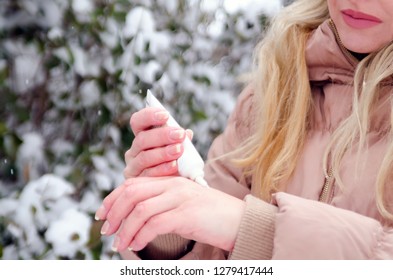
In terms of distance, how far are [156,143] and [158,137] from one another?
0.03 ft

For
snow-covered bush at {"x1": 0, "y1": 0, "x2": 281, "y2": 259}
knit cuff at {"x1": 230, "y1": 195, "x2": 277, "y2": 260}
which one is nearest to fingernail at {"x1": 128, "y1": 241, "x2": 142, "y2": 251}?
knit cuff at {"x1": 230, "y1": 195, "x2": 277, "y2": 260}

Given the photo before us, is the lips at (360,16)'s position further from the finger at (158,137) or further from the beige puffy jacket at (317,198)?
the finger at (158,137)

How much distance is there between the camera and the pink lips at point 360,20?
0.84 meters

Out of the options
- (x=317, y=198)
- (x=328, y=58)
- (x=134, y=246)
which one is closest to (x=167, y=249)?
(x=134, y=246)

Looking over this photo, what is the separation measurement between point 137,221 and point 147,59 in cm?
59

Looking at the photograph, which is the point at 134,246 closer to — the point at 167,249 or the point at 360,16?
the point at 167,249

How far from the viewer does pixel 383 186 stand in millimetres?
791

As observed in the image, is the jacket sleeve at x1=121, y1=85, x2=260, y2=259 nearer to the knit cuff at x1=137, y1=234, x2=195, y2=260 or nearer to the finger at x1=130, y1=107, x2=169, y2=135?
Answer: the knit cuff at x1=137, y1=234, x2=195, y2=260

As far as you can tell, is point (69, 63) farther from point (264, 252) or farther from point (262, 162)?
point (264, 252)

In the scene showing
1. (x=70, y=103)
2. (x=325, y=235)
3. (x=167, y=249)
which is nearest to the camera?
(x=325, y=235)

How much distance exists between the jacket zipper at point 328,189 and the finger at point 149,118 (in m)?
0.24

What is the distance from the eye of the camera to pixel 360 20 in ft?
2.77

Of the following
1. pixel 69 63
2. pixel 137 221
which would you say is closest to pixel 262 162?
pixel 137 221

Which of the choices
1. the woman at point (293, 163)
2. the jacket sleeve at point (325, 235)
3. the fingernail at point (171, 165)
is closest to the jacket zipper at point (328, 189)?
the woman at point (293, 163)
